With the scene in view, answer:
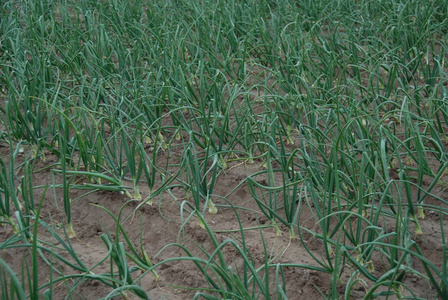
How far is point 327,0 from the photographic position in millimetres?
4488

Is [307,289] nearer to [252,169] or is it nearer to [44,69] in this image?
[252,169]

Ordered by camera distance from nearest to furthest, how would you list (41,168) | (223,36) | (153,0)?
1. (41,168)
2. (223,36)
3. (153,0)

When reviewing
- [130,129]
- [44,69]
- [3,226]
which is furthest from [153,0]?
[3,226]

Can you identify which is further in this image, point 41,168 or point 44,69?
point 44,69

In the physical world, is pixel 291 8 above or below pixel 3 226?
above

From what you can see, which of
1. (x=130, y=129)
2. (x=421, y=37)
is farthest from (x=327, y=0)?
(x=130, y=129)

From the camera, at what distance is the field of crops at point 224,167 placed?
6.34 ft

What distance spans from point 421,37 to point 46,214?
7.70 ft

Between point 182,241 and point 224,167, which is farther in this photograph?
point 224,167

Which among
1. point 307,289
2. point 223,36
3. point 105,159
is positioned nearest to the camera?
point 307,289

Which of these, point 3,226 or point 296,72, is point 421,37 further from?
point 3,226

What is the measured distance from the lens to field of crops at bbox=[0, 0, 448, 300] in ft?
6.34

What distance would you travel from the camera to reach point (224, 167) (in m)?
2.69

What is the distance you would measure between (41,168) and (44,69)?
0.70 m
